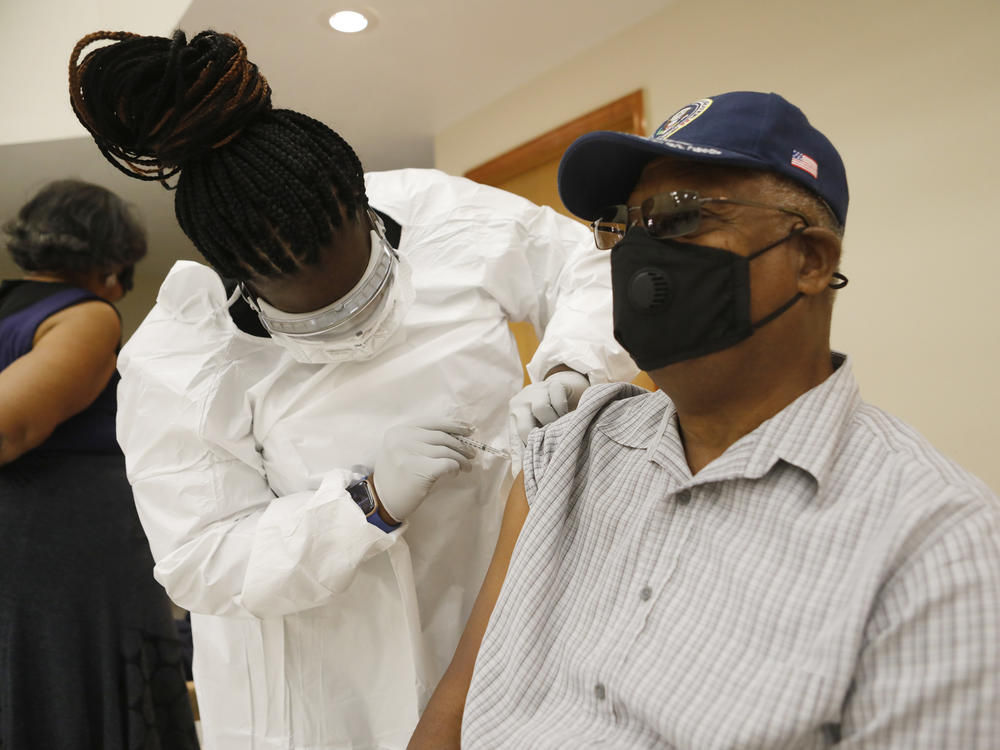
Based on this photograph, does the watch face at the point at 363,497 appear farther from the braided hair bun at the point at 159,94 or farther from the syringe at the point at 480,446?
the braided hair bun at the point at 159,94

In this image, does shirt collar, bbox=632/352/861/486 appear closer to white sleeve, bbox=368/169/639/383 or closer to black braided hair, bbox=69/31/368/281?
white sleeve, bbox=368/169/639/383

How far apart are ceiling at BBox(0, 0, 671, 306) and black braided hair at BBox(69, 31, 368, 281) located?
1.86m

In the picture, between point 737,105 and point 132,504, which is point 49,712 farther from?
point 737,105

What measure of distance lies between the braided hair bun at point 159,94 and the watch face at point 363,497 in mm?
632

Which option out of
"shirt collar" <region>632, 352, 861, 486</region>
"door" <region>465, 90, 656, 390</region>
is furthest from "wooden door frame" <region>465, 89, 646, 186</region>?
"shirt collar" <region>632, 352, 861, 486</region>

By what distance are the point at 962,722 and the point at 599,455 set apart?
597 mm

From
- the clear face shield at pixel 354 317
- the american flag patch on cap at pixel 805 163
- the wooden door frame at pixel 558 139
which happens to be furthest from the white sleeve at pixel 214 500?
the wooden door frame at pixel 558 139

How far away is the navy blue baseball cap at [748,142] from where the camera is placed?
0.96 metres

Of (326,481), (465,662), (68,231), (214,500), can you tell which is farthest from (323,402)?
(68,231)

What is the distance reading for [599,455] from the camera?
47.1 inches

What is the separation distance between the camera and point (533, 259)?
1.72 metres

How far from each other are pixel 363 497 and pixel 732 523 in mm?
688

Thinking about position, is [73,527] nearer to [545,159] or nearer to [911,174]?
[545,159]

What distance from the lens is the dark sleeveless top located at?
75.4 inches
